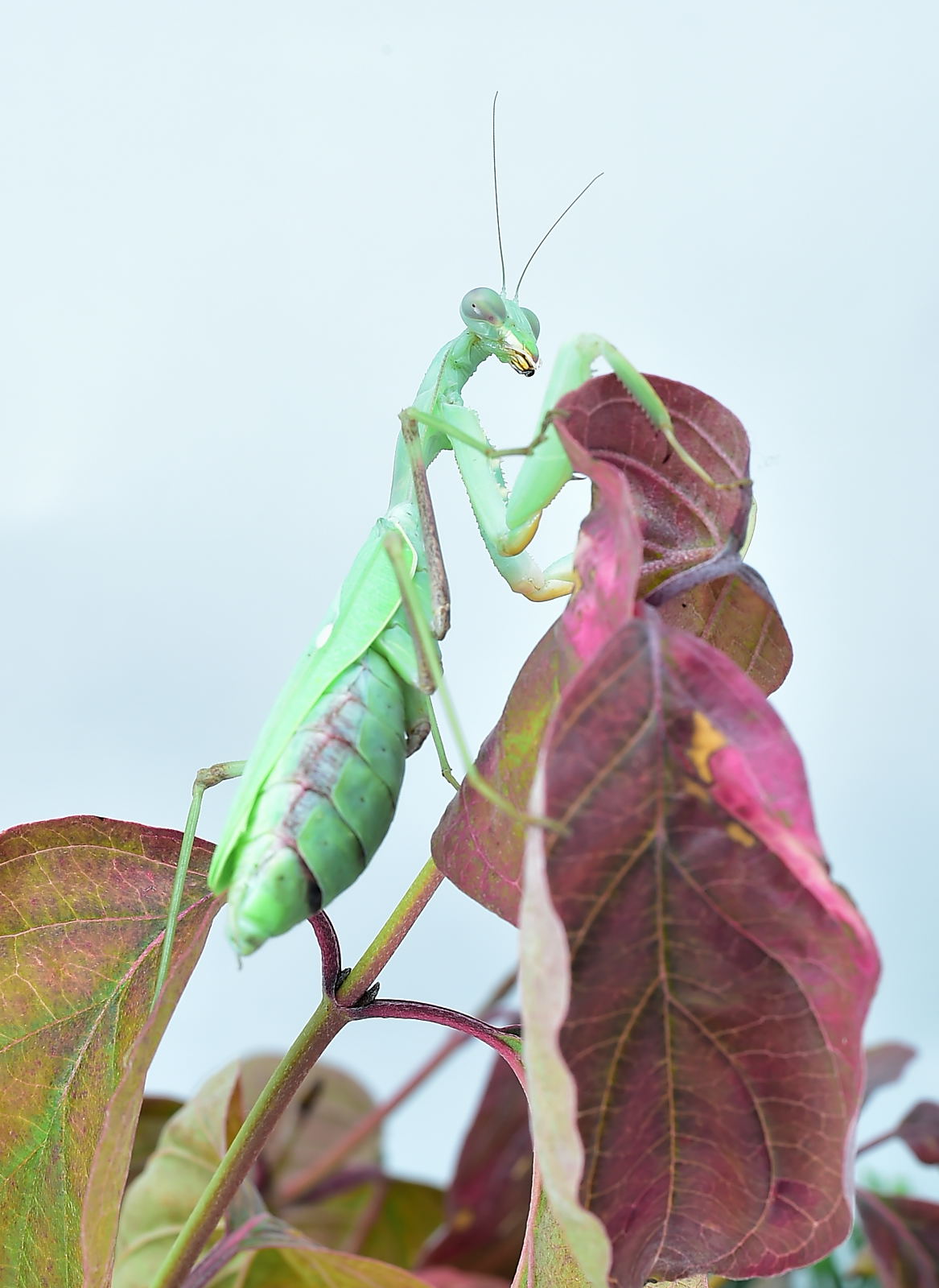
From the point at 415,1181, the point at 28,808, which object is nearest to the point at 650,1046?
the point at 415,1181

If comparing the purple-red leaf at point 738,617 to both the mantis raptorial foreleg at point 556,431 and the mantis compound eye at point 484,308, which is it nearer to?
the mantis raptorial foreleg at point 556,431

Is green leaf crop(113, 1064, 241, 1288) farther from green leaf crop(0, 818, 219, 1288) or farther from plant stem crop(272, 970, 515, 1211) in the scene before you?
plant stem crop(272, 970, 515, 1211)

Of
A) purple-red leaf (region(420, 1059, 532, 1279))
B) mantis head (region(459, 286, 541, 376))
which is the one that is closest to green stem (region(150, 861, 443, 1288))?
mantis head (region(459, 286, 541, 376))

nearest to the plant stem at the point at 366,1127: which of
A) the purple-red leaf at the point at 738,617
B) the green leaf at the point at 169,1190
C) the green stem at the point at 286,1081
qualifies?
the green leaf at the point at 169,1190

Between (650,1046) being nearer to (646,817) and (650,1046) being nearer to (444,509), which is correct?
(646,817)

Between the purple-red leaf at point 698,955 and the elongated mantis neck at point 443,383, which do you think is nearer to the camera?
the purple-red leaf at point 698,955

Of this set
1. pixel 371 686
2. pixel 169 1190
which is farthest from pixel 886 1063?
pixel 371 686
